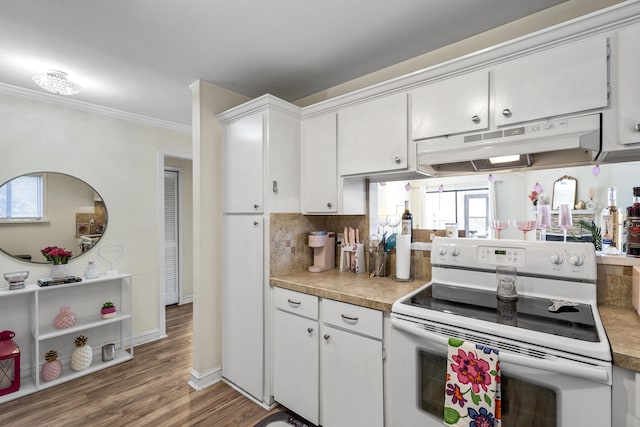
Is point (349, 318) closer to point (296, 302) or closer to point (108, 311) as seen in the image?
point (296, 302)

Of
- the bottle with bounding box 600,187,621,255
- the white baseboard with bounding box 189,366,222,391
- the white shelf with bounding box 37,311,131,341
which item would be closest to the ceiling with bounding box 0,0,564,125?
the bottle with bounding box 600,187,621,255

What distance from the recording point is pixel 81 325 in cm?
270

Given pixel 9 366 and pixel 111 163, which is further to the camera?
pixel 111 163

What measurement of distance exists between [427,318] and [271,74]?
2.08 meters

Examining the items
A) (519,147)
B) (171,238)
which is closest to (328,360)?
(519,147)

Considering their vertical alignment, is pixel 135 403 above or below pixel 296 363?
below

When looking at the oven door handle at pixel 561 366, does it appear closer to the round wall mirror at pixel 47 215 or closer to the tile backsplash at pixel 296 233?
the tile backsplash at pixel 296 233

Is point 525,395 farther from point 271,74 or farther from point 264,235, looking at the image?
point 271,74

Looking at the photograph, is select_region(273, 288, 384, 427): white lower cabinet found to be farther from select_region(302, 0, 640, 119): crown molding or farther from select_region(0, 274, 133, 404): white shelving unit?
select_region(0, 274, 133, 404): white shelving unit

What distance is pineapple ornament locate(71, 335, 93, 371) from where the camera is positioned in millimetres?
2607

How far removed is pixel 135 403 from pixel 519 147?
119 inches

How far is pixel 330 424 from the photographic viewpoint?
1.77 meters

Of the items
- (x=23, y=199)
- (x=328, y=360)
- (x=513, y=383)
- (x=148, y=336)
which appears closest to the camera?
(x=513, y=383)

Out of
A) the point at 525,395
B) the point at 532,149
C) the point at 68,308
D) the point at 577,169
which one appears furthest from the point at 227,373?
the point at 577,169
